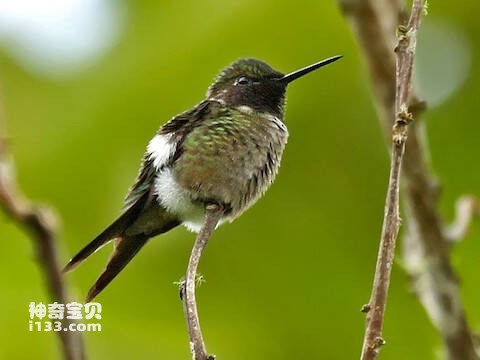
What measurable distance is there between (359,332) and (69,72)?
183cm

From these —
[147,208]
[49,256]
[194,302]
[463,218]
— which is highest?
[147,208]

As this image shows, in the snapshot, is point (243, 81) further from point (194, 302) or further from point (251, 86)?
point (194, 302)

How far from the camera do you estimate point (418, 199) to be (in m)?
3.02

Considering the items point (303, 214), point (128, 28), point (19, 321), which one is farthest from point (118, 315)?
point (128, 28)

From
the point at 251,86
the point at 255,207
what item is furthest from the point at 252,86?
the point at 255,207

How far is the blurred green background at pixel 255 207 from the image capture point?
3.91m

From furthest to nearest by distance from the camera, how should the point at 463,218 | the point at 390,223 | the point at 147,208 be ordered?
the point at 463,218
the point at 147,208
the point at 390,223

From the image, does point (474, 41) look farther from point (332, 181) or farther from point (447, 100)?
point (332, 181)

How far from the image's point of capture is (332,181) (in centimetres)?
408

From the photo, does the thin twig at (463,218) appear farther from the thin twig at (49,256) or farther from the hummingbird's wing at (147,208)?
the thin twig at (49,256)

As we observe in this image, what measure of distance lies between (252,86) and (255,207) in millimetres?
769

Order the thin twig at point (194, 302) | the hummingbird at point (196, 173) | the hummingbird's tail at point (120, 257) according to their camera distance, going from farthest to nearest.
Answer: the hummingbird at point (196, 173) < the hummingbird's tail at point (120, 257) < the thin twig at point (194, 302)

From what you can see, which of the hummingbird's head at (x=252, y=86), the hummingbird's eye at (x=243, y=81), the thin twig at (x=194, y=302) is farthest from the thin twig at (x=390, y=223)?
the hummingbird's eye at (x=243, y=81)

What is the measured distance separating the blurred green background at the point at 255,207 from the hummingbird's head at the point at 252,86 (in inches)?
14.7
